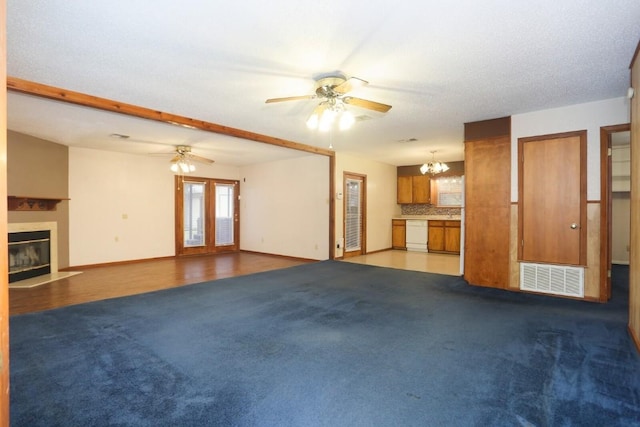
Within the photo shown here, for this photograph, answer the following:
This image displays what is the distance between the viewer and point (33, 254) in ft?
18.7

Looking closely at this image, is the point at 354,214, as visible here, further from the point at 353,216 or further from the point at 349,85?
the point at 349,85

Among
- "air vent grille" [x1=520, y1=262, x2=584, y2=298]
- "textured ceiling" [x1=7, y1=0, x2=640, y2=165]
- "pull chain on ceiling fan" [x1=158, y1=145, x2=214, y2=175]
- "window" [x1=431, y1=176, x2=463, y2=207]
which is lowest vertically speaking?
"air vent grille" [x1=520, y1=262, x2=584, y2=298]

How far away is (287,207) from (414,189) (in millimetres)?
3758

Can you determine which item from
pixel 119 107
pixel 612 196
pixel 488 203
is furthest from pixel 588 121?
pixel 119 107

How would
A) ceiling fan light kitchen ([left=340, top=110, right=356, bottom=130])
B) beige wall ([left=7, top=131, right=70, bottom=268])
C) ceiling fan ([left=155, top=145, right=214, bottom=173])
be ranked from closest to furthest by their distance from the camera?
ceiling fan light kitchen ([left=340, top=110, right=356, bottom=130]) < beige wall ([left=7, top=131, right=70, bottom=268]) < ceiling fan ([left=155, top=145, right=214, bottom=173])

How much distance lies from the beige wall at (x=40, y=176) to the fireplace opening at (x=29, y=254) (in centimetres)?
28

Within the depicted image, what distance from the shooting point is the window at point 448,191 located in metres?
8.82

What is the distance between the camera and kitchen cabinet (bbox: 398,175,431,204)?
29.5 ft

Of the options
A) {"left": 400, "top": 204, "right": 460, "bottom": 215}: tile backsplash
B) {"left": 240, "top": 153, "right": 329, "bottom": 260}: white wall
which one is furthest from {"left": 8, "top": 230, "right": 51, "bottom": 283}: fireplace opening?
{"left": 400, "top": 204, "right": 460, "bottom": 215}: tile backsplash

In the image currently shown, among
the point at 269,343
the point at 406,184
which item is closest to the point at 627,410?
the point at 269,343

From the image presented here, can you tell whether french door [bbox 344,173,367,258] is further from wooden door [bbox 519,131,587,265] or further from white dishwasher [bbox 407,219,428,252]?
wooden door [bbox 519,131,587,265]

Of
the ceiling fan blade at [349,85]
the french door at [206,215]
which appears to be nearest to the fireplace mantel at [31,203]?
the french door at [206,215]

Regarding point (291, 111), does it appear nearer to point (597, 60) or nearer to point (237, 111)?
point (237, 111)

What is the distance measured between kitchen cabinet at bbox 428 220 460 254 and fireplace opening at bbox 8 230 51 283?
848 cm
